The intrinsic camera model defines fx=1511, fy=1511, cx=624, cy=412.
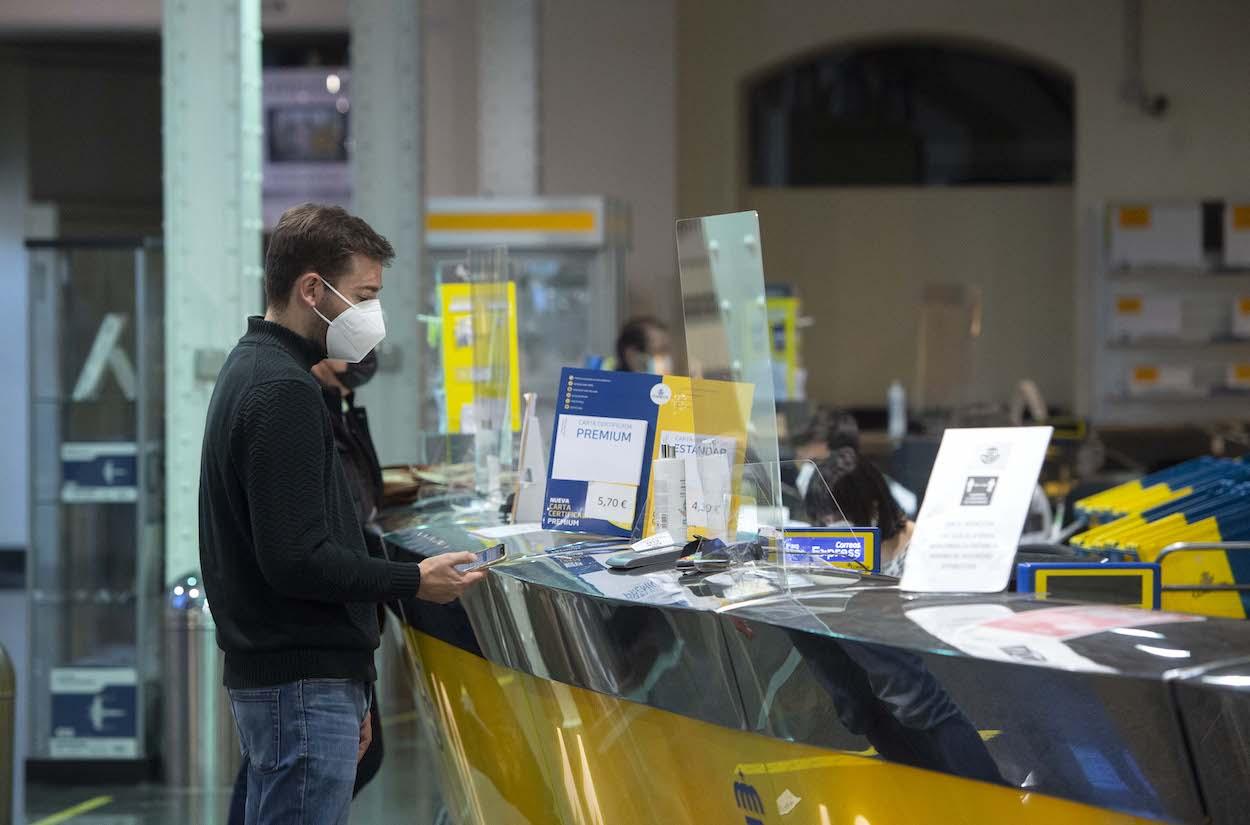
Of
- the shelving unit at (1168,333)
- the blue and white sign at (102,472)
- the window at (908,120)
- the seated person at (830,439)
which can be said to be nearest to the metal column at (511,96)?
the window at (908,120)

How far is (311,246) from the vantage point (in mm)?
2344

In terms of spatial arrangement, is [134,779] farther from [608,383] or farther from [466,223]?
[466,223]

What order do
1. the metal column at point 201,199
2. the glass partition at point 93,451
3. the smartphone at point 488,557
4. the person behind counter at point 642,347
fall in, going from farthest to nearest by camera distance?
the person behind counter at point 642,347 < the glass partition at point 93,451 < the metal column at point 201,199 < the smartphone at point 488,557

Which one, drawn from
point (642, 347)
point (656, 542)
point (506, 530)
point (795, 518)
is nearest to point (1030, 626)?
point (656, 542)

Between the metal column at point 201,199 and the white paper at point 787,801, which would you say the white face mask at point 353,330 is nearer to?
the white paper at point 787,801

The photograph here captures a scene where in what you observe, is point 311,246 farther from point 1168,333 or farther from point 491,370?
point 1168,333

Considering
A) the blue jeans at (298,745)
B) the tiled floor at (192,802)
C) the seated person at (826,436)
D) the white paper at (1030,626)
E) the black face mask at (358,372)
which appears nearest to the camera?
the white paper at (1030,626)

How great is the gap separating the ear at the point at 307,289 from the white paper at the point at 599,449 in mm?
851

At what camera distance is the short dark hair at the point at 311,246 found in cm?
234

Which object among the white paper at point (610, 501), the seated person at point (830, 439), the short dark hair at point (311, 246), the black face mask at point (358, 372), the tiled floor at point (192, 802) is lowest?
the tiled floor at point (192, 802)

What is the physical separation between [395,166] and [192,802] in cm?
344

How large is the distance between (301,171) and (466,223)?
8.20 feet

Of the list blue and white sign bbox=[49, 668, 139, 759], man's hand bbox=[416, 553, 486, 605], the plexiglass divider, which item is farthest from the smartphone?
blue and white sign bbox=[49, 668, 139, 759]

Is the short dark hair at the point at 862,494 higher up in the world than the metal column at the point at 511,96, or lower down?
lower down
